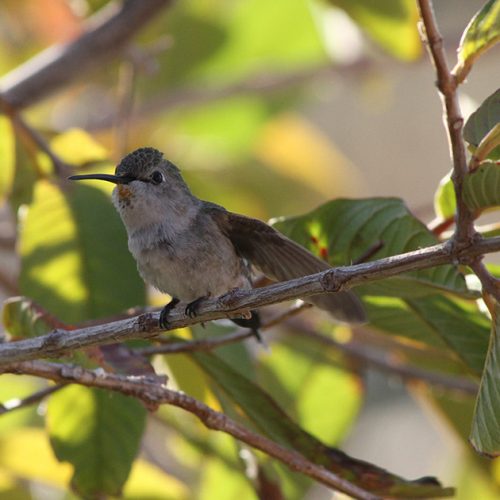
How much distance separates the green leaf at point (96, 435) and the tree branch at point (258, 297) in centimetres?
48

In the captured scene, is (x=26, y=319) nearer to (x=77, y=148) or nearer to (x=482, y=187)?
(x=77, y=148)

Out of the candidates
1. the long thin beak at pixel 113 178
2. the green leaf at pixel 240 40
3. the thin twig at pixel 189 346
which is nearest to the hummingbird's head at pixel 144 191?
the long thin beak at pixel 113 178

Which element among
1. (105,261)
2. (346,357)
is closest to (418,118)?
(346,357)

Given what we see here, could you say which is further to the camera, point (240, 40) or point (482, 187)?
point (240, 40)

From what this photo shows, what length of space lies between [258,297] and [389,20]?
184cm

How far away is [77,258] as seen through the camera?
2619mm

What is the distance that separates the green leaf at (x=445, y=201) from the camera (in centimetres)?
208

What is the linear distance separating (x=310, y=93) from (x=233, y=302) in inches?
145

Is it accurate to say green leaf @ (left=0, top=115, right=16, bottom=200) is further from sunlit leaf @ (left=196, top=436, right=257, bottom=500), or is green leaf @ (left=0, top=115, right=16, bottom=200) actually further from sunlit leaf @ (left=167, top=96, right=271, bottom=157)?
sunlit leaf @ (left=167, top=96, right=271, bottom=157)

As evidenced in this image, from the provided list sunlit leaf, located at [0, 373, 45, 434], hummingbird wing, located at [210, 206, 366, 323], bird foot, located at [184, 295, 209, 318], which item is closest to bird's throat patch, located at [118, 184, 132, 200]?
hummingbird wing, located at [210, 206, 366, 323]

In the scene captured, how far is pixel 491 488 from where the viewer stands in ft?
9.77

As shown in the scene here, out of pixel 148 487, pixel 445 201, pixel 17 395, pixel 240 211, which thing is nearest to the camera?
pixel 445 201

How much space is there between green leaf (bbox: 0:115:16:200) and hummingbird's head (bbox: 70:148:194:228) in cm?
53

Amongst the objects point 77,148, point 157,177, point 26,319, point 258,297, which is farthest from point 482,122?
point 77,148
